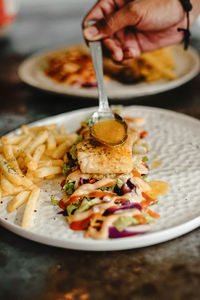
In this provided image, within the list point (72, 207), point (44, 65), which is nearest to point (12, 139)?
point (72, 207)

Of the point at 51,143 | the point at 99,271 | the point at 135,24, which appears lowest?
the point at 99,271

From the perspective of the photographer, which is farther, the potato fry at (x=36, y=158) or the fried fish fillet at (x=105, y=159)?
the potato fry at (x=36, y=158)

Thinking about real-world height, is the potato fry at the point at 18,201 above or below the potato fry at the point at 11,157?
below

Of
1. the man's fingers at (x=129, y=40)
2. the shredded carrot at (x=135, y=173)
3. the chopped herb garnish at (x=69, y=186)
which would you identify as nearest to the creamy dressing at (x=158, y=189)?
the shredded carrot at (x=135, y=173)

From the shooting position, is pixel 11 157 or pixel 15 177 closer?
pixel 15 177

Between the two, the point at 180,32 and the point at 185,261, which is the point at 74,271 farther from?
the point at 180,32

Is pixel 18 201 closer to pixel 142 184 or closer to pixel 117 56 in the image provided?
pixel 142 184

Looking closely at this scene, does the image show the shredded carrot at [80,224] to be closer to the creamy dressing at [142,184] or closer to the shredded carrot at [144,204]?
the shredded carrot at [144,204]
